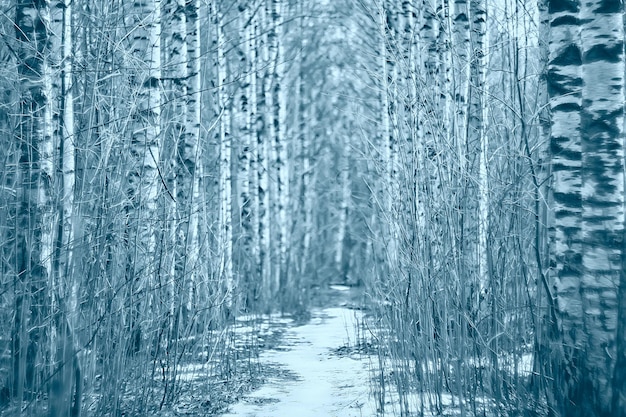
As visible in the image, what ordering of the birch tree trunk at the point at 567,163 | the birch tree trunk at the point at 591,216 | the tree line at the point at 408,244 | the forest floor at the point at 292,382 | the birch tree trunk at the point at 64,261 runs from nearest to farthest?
the birch tree trunk at the point at 64,261, the birch tree trunk at the point at 591,216, the tree line at the point at 408,244, the birch tree trunk at the point at 567,163, the forest floor at the point at 292,382

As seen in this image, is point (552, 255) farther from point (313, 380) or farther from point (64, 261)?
point (64, 261)

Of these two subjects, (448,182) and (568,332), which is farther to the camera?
(448,182)

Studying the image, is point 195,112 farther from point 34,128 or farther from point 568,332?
point 568,332

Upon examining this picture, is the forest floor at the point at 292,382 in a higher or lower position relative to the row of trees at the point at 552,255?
lower

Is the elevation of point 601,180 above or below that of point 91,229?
above

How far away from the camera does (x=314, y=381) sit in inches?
289

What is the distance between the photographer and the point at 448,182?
5.64 m

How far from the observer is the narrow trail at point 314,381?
232 inches

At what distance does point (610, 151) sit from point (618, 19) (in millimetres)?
872

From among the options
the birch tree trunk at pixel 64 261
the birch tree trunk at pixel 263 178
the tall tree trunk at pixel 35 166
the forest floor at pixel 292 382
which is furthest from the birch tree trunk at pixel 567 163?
the birch tree trunk at pixel 263 178

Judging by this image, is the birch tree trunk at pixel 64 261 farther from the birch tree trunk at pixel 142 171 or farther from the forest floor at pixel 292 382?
the forest floor at pixel 292 382

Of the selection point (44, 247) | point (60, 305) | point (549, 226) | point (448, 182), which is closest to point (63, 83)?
point (44, 247)

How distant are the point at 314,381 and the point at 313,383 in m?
0.11

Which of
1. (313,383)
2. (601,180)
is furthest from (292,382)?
(601,180)
